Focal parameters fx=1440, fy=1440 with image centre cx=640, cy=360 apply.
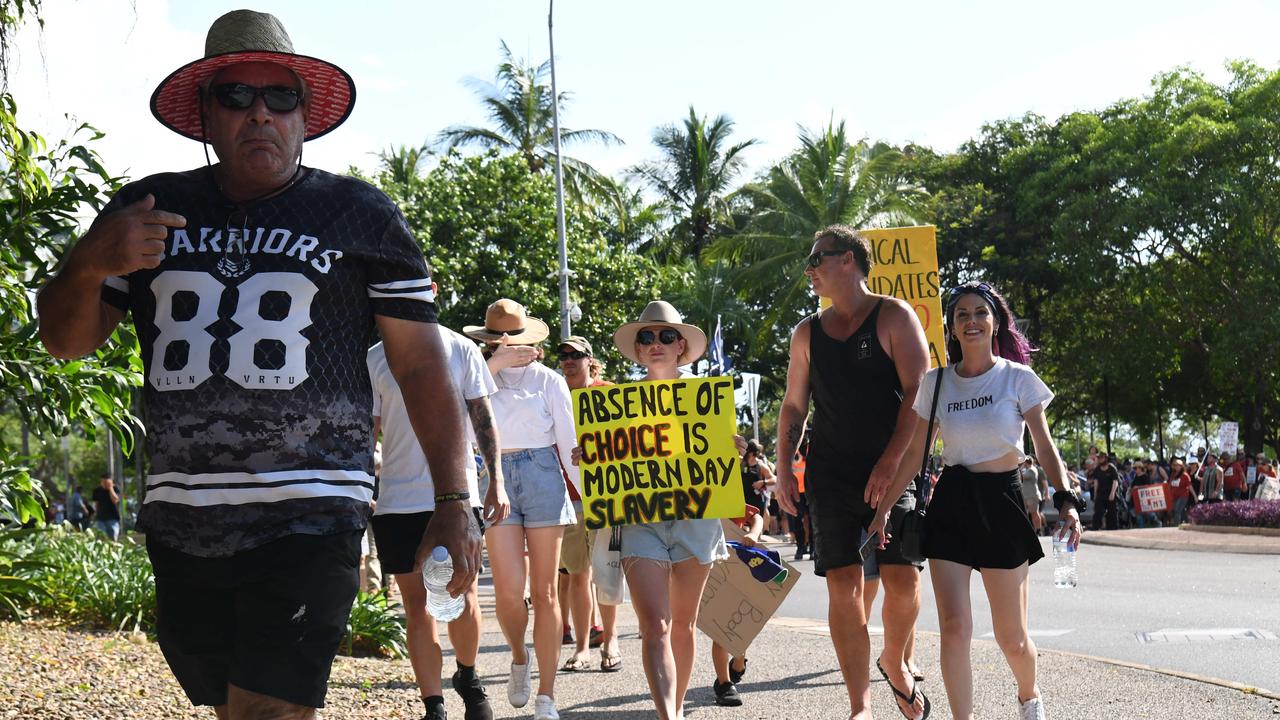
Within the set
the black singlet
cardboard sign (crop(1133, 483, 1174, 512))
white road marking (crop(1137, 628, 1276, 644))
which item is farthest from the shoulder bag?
cardboard sign (crop(1133, 483, 1174, 512))

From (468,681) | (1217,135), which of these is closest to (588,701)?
(468,681)

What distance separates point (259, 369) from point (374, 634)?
6.57 meters

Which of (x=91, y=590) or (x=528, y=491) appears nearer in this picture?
(x=528, y=491)

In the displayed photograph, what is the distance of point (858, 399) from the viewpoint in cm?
609

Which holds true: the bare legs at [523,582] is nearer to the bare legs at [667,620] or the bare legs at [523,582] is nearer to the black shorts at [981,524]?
the bare legs at [667,620]

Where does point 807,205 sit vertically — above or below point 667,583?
above

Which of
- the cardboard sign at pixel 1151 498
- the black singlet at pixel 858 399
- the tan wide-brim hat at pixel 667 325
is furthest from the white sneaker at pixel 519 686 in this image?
the cardboard sign at pixel 1151 498

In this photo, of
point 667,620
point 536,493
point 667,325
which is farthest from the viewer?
point 536,493

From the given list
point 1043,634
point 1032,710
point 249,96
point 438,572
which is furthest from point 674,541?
point 1043,634

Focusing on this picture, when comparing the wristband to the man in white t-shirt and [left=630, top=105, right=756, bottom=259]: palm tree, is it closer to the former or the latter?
the man in white t-shirt

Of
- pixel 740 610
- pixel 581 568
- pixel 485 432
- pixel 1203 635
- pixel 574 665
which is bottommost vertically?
pixel 1203 635

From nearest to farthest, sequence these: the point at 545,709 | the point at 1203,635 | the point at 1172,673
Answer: the point at 545,709, the point at 1172,673, the point at 1203,635

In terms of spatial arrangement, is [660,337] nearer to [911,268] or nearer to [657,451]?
[657,451]

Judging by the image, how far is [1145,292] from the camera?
4147 centimetres
